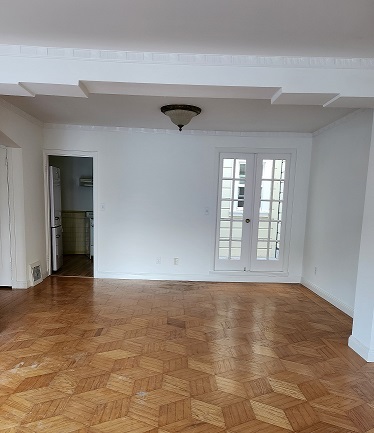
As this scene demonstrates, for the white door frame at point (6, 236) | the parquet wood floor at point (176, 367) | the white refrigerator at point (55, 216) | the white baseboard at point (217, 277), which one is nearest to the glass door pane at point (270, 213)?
the white baseboard at point (217, 277)

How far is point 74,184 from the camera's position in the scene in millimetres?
6238

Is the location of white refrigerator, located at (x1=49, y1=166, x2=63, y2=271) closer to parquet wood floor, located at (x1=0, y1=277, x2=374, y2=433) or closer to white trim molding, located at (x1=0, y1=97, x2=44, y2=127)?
white trim molding, located at (x1=0, y1=97, x2=44, y2=127)

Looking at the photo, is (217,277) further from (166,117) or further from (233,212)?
(166,117)

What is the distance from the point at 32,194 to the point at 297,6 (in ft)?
13.1

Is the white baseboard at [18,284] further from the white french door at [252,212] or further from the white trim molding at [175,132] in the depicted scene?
the white french door at [252,212]

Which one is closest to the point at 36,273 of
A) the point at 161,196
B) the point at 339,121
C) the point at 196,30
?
the point at 161,196

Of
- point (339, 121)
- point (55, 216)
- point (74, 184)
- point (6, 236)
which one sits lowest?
point (6, 236)

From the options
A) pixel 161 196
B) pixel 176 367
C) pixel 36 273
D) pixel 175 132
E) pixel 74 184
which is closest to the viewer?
pixel 176 367

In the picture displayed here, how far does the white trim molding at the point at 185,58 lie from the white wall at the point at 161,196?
7.97 ft

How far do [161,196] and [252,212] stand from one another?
156 centimetres

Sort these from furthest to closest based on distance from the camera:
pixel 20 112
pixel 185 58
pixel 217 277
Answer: pixel 217 277 → pixel 20 112 → pixel 185 58

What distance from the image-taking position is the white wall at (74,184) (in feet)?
20.3

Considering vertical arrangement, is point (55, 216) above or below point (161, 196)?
below

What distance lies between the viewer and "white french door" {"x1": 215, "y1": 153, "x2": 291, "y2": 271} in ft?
15.2
